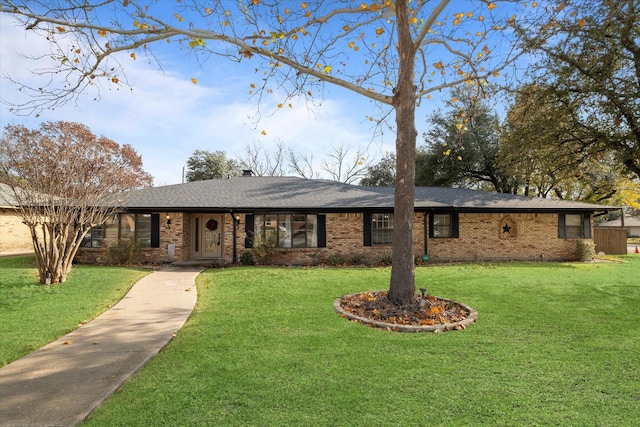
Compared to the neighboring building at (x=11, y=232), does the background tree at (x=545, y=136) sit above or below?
above

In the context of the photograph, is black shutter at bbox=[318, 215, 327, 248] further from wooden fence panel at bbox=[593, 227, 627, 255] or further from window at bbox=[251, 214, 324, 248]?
wooden fence panel at bbox=[593, 227, 627, 255]

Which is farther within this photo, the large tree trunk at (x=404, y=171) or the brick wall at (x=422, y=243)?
the brick wall at (x=422, y=243)

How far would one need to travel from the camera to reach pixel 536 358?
4086 millimetres

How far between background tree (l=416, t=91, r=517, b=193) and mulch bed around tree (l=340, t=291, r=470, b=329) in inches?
720

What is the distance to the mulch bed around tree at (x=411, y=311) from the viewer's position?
5.55 meters

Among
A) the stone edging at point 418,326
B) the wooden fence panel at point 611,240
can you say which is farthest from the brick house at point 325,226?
the stone edging at point 418,326

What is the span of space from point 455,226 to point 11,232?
22788mm

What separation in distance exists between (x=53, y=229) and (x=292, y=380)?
8.71m

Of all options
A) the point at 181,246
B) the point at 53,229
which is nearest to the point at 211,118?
the point at 181,246

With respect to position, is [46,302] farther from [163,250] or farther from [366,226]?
[366,226]

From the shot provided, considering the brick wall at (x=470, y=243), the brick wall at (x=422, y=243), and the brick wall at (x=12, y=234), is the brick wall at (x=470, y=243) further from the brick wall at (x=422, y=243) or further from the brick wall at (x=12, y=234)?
the brick wall at (x=12, y=234)

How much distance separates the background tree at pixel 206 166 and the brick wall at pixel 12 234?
1651 cm

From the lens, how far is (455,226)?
1467 cm

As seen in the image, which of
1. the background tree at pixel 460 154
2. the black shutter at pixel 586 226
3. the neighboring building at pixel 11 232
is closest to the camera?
the black shutter at pixel 586 226
